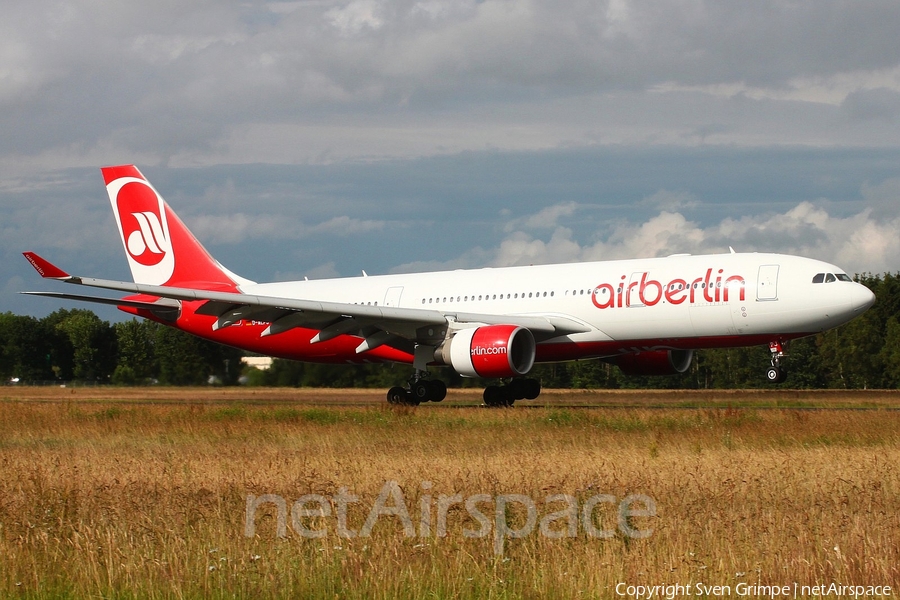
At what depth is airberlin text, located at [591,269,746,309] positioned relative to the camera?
24141mm

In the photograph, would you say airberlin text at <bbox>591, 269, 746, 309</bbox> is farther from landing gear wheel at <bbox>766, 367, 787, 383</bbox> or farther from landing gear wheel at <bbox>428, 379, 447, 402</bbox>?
landing gear wheel at <bbox>428, 379, 447, 402</bbox>

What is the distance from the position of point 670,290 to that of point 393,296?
844 cm

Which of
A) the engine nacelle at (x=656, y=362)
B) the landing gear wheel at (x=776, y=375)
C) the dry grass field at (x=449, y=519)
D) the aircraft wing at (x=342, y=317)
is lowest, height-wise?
the dry grass field at (x=449, y=519)

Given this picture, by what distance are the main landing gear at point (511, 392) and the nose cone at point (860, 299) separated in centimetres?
827

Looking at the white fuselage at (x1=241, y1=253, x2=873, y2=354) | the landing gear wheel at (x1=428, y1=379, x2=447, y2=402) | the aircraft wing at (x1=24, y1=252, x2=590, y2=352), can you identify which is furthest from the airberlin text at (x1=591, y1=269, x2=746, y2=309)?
the landing gear wheel at (x1=428, y1=379, x2=447, y2=402)

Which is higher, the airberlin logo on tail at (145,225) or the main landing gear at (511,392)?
the airberlin logo on tail at (145,225)

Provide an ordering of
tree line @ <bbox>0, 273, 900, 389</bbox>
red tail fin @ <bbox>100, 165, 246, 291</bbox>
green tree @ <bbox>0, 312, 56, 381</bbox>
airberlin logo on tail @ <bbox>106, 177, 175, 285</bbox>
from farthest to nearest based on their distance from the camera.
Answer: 1. green tree @ <bbox>0, 312, 56, 381</bbox>
2. tree line @ <bbox>0, 273, 900, 389</bbox>
3. airberlin logo on tail @ <bbox>106, 177, 175, 285</bbox>
4. red tail fin @ <bbox>100, 165, 246, 291</bbox>

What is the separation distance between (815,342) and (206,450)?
63.1m

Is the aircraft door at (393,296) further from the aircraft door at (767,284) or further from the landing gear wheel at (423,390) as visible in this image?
the aircraft door at (767,284)

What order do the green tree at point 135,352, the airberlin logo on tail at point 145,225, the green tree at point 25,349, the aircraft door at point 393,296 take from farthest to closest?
the green tree at point 25,349 < the green tree at point 135,352 < the airberlin logo on tail at point 145,225 < the aircraft door at point 393,296

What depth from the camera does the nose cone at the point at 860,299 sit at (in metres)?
23.7

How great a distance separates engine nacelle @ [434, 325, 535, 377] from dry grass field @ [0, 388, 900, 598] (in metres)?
8.69

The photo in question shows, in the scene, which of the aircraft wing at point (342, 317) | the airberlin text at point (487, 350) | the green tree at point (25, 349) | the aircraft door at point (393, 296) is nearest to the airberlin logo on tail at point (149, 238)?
the aircraft wing at point (342, 317)

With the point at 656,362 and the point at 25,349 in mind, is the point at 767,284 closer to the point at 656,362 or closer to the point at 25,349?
the point at 656,362
